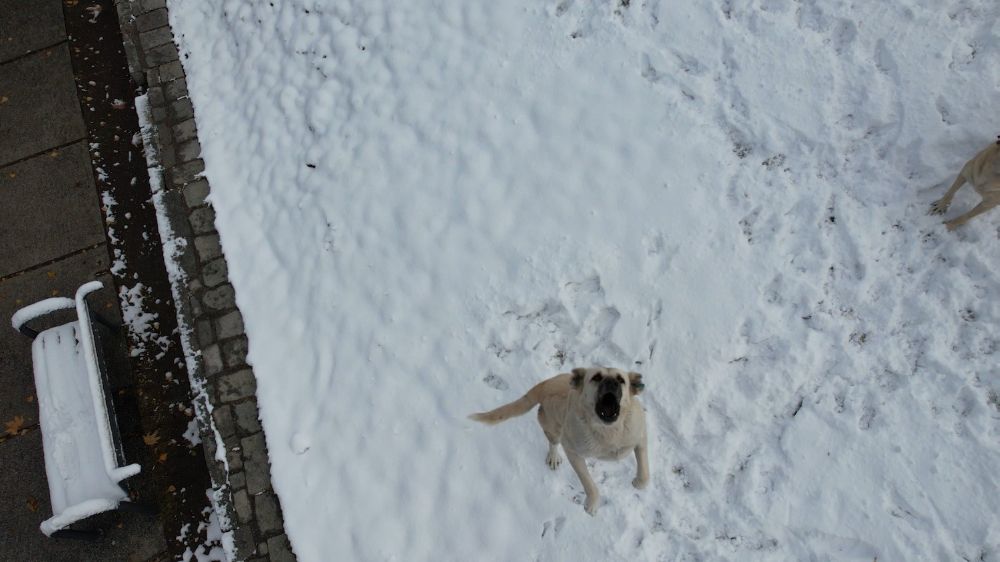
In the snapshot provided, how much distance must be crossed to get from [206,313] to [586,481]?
2960 millimetres

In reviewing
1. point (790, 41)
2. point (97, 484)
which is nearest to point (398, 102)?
point (790, 41)

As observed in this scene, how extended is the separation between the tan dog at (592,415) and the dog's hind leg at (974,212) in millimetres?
2342

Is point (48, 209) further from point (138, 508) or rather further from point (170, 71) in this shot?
point (138, 508)

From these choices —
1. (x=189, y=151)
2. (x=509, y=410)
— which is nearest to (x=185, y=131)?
(x=189, y=151)

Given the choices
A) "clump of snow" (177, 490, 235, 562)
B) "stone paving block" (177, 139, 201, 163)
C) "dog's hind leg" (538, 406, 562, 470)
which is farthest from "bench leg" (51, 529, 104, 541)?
"dog's hind leg" (538, 406, 562, 470)

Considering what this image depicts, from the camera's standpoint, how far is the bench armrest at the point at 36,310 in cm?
445

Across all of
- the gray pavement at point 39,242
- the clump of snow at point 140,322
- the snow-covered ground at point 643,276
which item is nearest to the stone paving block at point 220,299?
the snow-covered ground at point 643,276

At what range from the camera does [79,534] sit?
419 centimetres

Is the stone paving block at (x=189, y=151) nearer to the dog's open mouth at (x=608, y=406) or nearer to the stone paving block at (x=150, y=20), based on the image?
the stone paving block at (x=150, y=20)

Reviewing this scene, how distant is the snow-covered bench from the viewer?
12.9 feet

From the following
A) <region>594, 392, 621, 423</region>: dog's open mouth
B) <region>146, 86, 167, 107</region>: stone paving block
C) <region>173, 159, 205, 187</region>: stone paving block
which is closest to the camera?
<region>594, 392, 621, 423</region>: dog's open mouth

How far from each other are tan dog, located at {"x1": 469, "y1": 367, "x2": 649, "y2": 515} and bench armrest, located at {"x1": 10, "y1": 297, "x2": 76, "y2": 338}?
3.48 metres

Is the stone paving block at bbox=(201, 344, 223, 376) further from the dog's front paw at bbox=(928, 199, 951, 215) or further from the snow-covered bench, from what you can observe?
the dog's front paw at bbox=(928, 199, 951, 215)

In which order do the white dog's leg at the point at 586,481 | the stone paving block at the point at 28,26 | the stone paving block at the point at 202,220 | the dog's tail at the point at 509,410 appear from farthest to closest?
the stone paving block at the point at 28,26 < the stone paving block at the point at 202,220 < the dog's tail at the point at 509,410 < the white dog's leg at the point at 586,481
